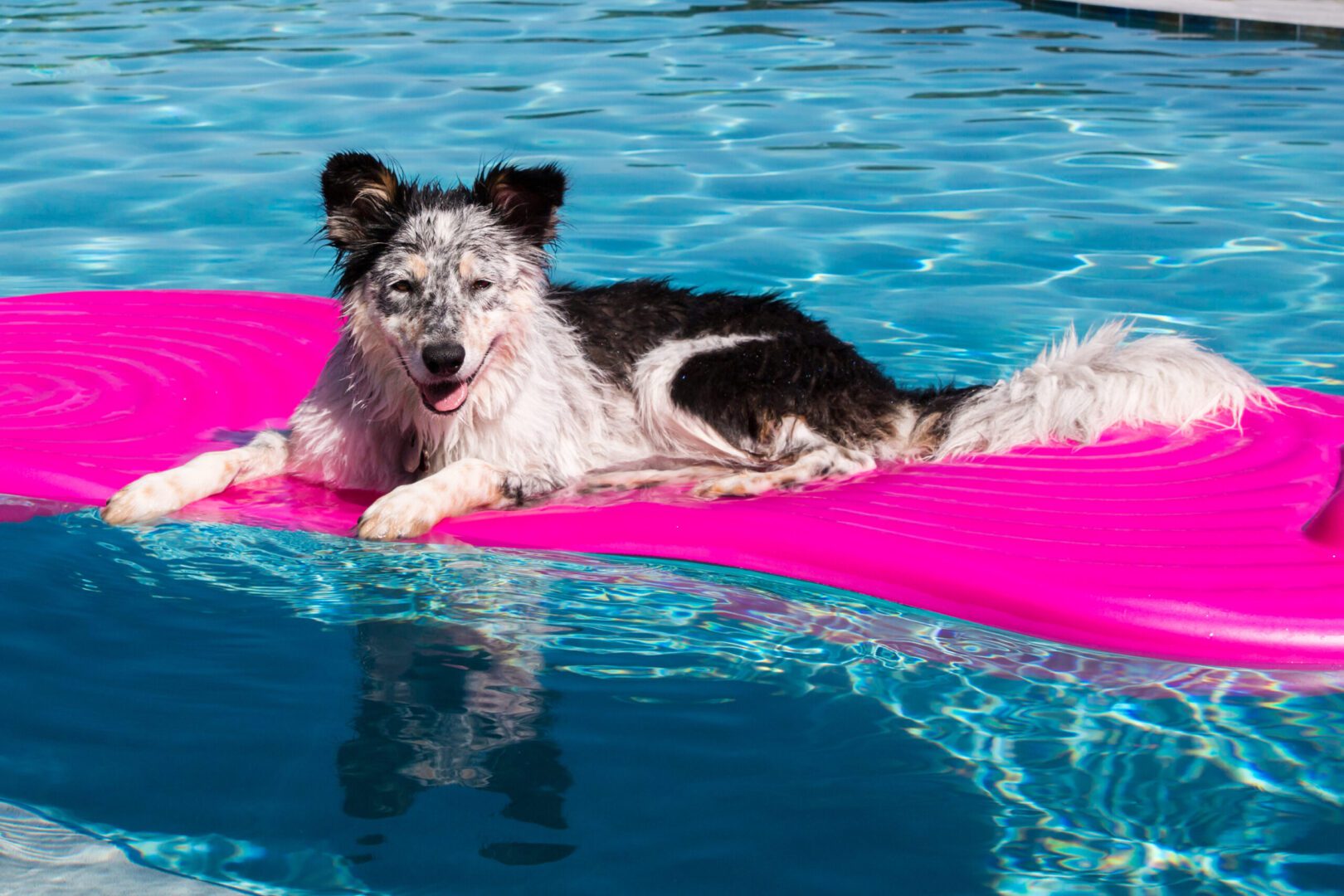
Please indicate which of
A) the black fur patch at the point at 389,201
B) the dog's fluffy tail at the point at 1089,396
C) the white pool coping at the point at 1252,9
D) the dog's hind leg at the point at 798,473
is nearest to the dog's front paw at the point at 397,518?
the black fur patch at the point at 389,201

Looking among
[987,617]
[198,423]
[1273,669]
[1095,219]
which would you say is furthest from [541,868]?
[1095,219]

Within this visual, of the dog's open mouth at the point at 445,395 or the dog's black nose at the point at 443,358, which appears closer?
the dog's black nose at the point at 443,358

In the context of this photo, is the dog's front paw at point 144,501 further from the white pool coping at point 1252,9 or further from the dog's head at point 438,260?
the white pool coping at point 1252,9

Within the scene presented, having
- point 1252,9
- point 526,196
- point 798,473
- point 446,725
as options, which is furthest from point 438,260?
point 1252,9

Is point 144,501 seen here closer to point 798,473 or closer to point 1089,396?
point 798,473

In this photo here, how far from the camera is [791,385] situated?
5234 millimetres

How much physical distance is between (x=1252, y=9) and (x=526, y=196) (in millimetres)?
12153

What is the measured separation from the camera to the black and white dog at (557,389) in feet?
15.0

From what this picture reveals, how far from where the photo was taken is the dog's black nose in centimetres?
443

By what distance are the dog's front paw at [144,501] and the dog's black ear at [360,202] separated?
0.90 m

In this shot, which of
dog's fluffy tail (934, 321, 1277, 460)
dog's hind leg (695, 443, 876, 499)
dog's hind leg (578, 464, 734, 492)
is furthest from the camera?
dog's fluffy tail (934, 321, 1277, 460)

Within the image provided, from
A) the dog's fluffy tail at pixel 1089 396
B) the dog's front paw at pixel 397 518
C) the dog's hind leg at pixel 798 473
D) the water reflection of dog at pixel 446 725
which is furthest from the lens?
the dog's fluffy tail at pixel 1089 396

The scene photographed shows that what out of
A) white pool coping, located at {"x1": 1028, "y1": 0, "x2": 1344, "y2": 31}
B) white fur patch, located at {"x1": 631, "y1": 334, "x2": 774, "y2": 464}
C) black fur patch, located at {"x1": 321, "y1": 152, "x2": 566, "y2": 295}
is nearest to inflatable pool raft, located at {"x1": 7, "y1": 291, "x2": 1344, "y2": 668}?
white fur patch, located at {"x1": 631, "y1": 334, "x2": 774, "y2": 464}

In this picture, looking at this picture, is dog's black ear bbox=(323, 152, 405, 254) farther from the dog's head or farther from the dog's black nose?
the dog's black nose
